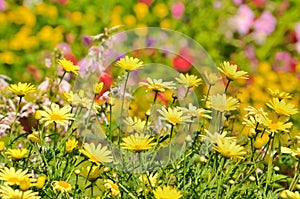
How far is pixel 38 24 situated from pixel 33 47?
289mm

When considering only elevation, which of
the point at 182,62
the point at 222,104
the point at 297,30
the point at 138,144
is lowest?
Result: the point at 138,144

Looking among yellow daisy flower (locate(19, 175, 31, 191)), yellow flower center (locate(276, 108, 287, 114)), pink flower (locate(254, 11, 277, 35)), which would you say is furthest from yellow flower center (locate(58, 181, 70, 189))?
pink flower (locate(254, 11, 277, 35))

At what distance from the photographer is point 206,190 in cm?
155

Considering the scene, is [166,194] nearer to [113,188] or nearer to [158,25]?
[113,188]

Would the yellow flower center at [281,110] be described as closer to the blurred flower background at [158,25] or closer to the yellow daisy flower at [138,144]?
the yellow daisy flower at [138,144]

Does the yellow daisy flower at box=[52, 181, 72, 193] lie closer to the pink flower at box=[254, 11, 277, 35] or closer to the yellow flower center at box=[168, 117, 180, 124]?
the yellow flower center at box=[168, 117, 180, 124]

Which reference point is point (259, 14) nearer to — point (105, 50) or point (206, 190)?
point (105, 50)

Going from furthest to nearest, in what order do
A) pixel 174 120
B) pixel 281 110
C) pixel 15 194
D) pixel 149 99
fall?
pixel 149 99 < pixel 281 110 < pixel 174 120 < pixel 15 194

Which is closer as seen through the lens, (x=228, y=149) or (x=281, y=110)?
(x=228, y=149)

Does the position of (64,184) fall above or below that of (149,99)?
below

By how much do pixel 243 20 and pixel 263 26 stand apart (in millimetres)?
118

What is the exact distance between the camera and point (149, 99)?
9.05 ft

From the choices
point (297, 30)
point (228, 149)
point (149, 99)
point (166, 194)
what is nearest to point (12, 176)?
point (166, 194)

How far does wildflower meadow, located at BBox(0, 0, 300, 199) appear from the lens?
1596mm
